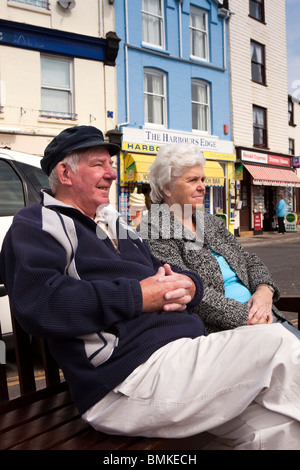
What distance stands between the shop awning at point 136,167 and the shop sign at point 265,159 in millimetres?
5800

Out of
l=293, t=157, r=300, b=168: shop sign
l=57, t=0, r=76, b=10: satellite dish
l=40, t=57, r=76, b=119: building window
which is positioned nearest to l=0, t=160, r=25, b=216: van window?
l=40, t=57, r=76, b=119: building window

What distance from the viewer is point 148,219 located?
2.76 metres

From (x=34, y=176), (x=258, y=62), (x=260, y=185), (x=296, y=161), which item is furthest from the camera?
(x=296, y=161)

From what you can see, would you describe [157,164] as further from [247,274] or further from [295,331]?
[295,331]

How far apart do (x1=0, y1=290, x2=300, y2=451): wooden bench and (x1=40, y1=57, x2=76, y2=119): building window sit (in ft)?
43.0

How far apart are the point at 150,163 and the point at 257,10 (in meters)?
10.4

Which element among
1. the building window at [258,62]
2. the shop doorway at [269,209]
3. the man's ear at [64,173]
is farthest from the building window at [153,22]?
the man's ear at [64,173]

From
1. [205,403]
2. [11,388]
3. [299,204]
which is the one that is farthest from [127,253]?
[299,204]

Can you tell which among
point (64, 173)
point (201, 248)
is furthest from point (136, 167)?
point (64, 173)

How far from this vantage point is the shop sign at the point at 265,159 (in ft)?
65.6

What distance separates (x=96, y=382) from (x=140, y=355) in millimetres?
188

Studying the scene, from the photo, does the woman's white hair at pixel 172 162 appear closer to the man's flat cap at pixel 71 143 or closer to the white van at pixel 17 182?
the man's flat cap at pixel 71 143

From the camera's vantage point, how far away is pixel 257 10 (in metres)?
21.0

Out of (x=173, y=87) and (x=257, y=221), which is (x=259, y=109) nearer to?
(x=257, y=221)
